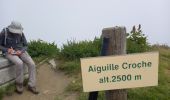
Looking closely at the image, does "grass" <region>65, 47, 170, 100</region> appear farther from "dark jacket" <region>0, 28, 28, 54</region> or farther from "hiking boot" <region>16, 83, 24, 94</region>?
"dark jacket" <region>0, 28, 28, 54</region>

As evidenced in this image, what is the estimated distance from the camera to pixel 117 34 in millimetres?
4699

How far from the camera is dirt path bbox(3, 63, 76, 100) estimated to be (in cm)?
814

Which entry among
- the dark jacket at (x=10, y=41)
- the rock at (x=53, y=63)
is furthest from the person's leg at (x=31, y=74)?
the rock at (x=53, y=63)

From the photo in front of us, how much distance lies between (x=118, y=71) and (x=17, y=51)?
13.5ft

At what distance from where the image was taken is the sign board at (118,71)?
4468 millimetres

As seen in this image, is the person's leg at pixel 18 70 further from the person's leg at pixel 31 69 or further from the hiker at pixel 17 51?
the person's leg at pixel 31 69

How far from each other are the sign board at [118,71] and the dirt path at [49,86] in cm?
359

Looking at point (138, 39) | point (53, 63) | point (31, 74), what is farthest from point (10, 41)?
point (138, 39)

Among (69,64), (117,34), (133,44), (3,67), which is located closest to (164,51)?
(133,44)

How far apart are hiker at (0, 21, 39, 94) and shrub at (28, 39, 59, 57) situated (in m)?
1.49

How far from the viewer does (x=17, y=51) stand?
8.30 m

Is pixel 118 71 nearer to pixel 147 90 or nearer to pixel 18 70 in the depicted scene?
pixel 147 90

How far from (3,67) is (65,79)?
1374 millimetres

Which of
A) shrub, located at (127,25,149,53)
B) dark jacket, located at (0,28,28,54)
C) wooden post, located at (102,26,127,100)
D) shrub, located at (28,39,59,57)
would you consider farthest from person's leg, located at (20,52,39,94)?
wooden post, located at (102,26,127,100)
